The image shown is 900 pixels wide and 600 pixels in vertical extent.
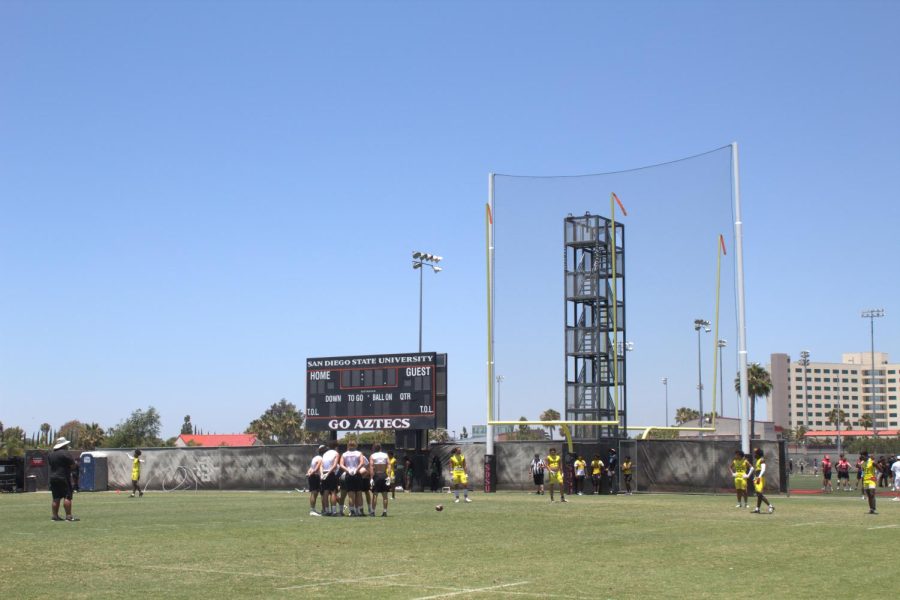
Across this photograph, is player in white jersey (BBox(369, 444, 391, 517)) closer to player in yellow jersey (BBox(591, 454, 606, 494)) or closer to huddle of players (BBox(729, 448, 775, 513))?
huddle of players (BBox(729, 448, 775, 513))

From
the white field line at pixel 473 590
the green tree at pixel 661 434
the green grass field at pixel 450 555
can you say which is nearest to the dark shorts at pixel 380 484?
the green grass field at pixel 450 555

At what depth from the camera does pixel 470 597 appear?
10.4m

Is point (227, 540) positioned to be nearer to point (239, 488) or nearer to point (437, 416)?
point (437, 416)

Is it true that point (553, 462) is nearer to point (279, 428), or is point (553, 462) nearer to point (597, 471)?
point (597, 471)

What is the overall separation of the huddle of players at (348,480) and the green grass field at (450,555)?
0.73 m

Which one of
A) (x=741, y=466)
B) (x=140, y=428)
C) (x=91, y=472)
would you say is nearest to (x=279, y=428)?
(x=140, y=428)

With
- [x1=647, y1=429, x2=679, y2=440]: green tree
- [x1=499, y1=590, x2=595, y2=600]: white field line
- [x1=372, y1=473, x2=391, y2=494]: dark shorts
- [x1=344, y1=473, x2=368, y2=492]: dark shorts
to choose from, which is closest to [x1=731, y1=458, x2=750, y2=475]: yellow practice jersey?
[x1=372, y1=473, x2=391, y2=494]: dark shorts

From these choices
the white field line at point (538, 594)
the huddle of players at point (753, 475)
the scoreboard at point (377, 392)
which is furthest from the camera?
the scoreboard at point (377, 392)

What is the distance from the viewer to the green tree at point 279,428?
4791 inches

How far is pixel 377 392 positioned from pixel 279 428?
264ft

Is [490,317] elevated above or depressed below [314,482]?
above

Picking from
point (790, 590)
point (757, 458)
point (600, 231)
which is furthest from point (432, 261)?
point (790, 590)

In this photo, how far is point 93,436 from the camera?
119m

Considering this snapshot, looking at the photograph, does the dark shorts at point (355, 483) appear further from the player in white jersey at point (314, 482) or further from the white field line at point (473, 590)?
the white field line at point (473, 590)
